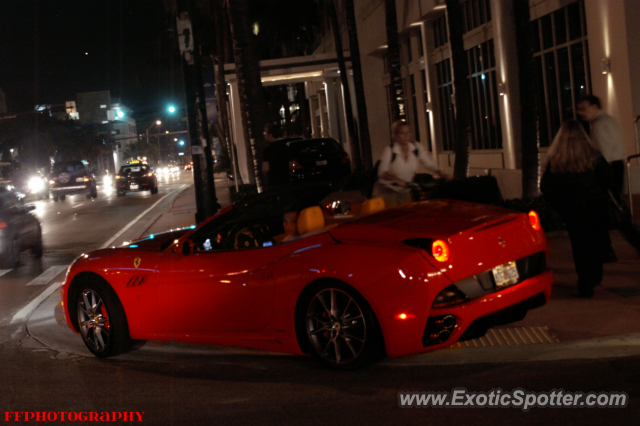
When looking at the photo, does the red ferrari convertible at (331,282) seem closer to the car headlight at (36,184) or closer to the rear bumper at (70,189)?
the rear bumper at (70,189)

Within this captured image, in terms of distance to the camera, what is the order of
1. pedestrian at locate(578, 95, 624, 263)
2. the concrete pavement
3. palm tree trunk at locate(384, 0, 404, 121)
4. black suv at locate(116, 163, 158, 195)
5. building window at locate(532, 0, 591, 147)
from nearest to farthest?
1. the concrete pavement
2. pedestrian at locate(578, 95, 624, 263)
3. building window at locate(532, 0, 591, 147)
4. palm tree trunk at locate(384, 0, 404, 121)
5. black suv at locate(116, 163, 158, 195)

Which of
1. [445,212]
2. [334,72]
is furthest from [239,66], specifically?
[334,72]

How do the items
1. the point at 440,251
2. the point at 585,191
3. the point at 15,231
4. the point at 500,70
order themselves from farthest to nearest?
the point at 500,70, the point at 15,231, the point at 585,191, the point at 440,251

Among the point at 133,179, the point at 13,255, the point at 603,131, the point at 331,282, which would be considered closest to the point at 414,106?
the point at 133,179

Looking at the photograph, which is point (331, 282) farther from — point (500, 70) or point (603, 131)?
point (500, 70)

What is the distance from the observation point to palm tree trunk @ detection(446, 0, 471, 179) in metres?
15.0

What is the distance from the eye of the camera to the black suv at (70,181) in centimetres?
3562

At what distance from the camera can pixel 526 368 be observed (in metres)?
5.30

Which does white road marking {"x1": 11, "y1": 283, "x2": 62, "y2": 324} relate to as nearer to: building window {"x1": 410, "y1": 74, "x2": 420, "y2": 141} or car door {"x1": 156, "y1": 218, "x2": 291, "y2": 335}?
car door {"x1": 156, "y1": 218, "x2": 291, "y2": 335}

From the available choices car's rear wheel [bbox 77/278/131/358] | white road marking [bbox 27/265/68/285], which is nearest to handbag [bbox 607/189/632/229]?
car's rear wheel [bbox 77/278/131/358]

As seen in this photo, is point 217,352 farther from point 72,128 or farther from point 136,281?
point 72,128

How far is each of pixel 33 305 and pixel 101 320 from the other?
3.25 metres

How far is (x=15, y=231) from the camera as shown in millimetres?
13695

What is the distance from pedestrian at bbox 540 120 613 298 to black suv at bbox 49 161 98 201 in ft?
104
